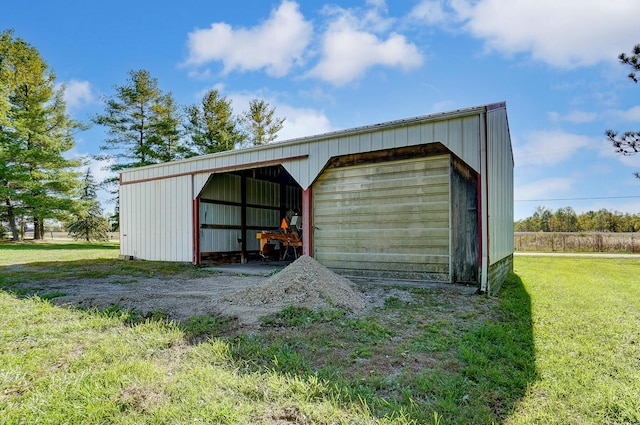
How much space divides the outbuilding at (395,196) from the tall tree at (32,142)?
15172mm

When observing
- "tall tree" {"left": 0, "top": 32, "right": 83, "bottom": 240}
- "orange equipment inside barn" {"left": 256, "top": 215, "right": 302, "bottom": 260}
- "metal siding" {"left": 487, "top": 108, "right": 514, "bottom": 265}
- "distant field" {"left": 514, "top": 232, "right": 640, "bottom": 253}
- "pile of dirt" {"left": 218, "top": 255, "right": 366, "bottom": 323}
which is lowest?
"distant field" {"left": 514, "top": 232, "right": 640, "bottom": 253}

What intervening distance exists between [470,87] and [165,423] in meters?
11.2

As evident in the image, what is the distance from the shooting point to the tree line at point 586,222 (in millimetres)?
30881

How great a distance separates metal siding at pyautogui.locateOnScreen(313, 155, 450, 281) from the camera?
6.38 metres

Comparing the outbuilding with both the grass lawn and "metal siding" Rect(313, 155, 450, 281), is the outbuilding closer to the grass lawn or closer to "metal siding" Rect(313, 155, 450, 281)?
"metal siding" Rect(313, 155, 450, 281)

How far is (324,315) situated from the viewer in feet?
13.4

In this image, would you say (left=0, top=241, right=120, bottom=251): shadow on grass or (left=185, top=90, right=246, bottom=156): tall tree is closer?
(left=0, top=241, right=120, bottom=251): shadow on grass

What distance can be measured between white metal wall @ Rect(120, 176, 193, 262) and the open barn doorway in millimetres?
524

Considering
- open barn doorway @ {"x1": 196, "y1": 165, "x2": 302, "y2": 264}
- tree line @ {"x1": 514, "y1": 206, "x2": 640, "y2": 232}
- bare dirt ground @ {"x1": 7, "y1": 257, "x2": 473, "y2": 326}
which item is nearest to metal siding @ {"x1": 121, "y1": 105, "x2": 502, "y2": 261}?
open barn doorway @ {"x1": 196, "y1": 165, "x2": 302, "y2": 264}

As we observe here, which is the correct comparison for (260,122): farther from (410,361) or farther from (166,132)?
(410,361)

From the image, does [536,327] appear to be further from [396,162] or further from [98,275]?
[98,275]

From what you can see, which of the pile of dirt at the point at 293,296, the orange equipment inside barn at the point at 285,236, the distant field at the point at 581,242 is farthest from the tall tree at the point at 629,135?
the distant field at the point at 581,242

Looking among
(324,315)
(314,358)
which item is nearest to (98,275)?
(324,315)

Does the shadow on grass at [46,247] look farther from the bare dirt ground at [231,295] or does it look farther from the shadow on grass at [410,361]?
the shadow on grass at [410,361]
